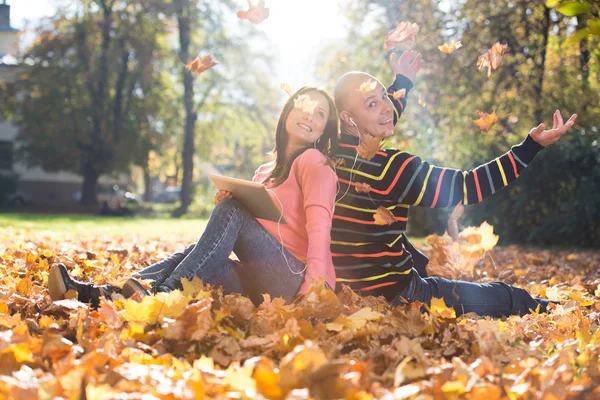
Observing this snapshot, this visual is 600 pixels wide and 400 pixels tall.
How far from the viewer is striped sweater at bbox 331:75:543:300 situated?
10.1ft

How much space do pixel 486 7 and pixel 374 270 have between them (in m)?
12.5

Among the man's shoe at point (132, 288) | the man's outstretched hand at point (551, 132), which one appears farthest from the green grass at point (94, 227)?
the man's outstretched hand at point (551, 132)

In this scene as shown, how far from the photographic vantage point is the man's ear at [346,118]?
11.1 ft

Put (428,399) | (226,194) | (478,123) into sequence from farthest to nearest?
(478,123) < (226,194) < (428,399)

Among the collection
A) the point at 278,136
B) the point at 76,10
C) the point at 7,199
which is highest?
the point at 76,10

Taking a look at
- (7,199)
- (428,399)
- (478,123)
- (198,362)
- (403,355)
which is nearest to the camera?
(428,399)

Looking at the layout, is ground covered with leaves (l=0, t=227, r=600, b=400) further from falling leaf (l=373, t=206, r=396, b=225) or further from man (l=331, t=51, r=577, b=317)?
falling leaf (l=373, t=206, r=396, b=225)

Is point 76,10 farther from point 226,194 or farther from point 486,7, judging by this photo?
point 226,194

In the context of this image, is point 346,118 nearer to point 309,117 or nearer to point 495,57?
point 309,117

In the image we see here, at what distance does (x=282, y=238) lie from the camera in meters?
3.28

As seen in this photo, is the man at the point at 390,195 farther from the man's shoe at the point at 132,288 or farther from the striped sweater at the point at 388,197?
the man's shoe at the point at 132,288

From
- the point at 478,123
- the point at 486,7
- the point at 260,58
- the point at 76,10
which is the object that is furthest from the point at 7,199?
the point at 478,123

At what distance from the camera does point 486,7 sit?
14.2 m

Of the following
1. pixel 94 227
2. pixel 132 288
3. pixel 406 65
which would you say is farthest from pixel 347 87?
pixel 94 227
